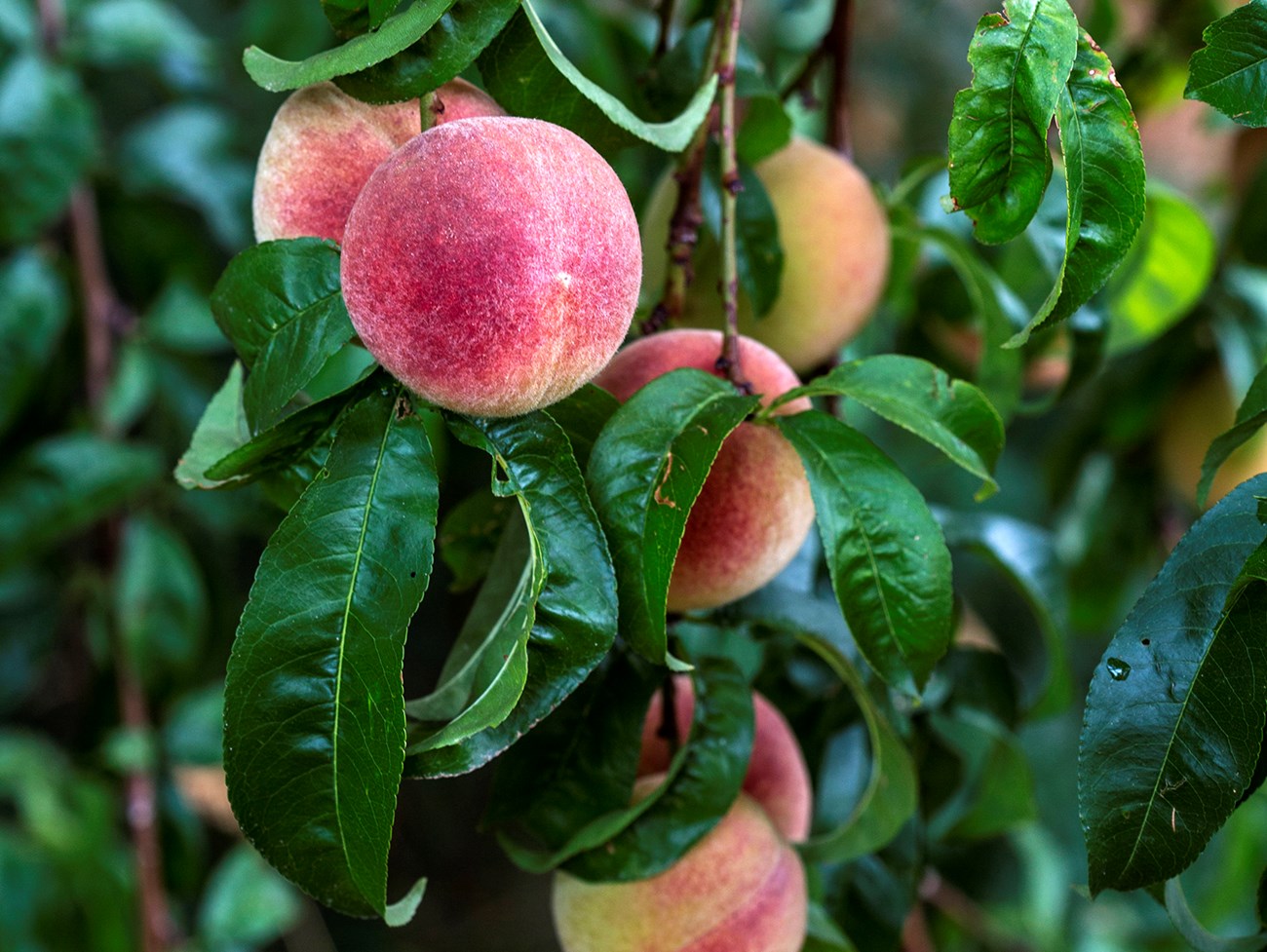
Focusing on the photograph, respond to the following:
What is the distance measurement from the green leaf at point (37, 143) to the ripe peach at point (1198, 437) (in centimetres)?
97

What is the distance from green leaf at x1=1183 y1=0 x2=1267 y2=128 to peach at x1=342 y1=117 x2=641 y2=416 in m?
0.20

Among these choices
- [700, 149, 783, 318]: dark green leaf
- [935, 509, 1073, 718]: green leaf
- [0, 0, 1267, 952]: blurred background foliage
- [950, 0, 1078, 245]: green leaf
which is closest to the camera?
[950, 0, 1078, 245]: green leaf

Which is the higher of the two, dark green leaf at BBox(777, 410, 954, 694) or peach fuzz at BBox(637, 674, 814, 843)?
dark green leaf at BBox(777, 410, 954, 694)

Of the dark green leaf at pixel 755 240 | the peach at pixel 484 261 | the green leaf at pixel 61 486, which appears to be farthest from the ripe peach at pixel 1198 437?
the green leaf at pixel 61 486

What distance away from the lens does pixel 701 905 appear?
588mm

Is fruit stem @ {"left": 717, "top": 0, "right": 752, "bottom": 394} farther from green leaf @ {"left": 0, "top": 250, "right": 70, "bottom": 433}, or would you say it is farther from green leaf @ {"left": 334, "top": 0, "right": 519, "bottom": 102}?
green leaf @ {"left": 0, "top": 250, "right": 70, "bottom": 433}

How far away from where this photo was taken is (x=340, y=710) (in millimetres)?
404

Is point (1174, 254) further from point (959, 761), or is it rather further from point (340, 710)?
point (340, 710)

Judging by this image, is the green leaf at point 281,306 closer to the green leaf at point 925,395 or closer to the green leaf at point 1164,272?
the green leaf at point 925,395

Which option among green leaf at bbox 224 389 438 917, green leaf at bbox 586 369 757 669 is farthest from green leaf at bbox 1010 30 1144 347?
green leaf at bbox 224 389 438 917

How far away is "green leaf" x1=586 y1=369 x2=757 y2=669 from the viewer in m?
0.43

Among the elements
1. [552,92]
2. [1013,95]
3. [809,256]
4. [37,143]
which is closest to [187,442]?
[37,143]

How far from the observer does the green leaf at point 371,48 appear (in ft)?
1.30

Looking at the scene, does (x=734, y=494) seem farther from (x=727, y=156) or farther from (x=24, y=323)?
(x=24, y=323)
